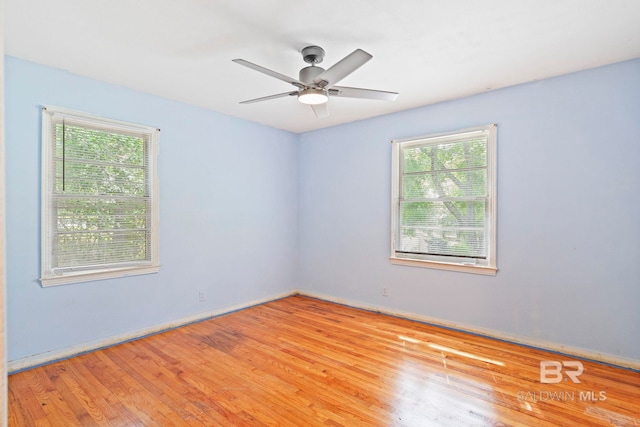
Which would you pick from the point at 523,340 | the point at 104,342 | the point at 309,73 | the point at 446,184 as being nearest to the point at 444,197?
the point at 446,184

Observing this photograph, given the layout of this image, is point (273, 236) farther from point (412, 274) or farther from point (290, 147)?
point (412, 274)

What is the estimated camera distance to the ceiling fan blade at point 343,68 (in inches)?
78.9

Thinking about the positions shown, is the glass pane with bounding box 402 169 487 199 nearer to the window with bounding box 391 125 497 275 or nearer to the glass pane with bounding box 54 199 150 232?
the window with bounding box 391 125 497 275

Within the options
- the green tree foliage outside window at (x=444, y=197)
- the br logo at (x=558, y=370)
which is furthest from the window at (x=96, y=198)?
the br logo at (x=558, y=370)

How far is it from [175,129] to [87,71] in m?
0.95

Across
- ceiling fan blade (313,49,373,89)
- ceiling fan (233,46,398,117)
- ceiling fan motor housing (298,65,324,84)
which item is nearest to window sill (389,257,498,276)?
ceiling fan (233,46,398,117)

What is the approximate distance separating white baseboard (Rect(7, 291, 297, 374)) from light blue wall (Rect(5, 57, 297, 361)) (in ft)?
0.15

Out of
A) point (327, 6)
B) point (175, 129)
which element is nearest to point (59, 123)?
point (175, 129)

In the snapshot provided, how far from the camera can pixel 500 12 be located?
2035 mm

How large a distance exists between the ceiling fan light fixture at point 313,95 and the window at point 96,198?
1887mm

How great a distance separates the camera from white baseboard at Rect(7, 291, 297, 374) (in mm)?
2631

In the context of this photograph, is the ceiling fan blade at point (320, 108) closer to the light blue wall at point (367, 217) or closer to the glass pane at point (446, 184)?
the light blue wall at point (367, 217)

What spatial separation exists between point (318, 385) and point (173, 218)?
242 cm

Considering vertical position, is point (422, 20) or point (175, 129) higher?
point (422, 20)
